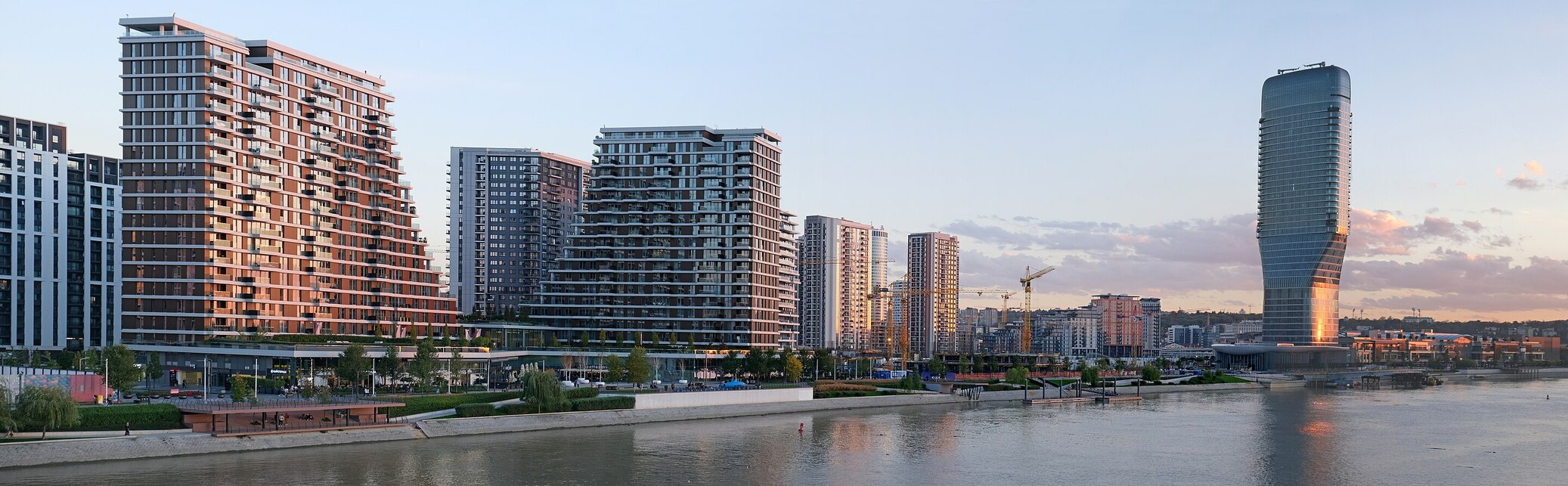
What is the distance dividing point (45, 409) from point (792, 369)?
98.3 metres

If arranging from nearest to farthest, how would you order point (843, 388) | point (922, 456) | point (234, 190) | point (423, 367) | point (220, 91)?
point (922, 456), point (423, 367), point (220, 91), point (234, 190), point (843, 388)

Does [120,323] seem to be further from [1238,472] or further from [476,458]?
[1238,472]

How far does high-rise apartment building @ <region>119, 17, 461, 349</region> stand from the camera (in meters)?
136

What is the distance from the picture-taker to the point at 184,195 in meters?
136

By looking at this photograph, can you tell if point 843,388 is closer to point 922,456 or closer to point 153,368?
point 922,456

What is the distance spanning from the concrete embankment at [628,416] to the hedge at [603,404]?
2.11 feet

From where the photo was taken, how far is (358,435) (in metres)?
92.0

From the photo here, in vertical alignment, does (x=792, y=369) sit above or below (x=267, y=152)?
below

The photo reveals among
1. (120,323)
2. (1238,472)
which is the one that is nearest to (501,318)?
(120,323)

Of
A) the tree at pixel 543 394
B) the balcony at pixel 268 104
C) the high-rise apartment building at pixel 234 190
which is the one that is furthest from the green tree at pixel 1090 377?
the balcony at pixel 268 104

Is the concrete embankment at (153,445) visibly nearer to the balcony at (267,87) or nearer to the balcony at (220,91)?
the balcony at (220,91)

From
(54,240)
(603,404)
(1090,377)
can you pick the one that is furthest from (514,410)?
(1090,377)

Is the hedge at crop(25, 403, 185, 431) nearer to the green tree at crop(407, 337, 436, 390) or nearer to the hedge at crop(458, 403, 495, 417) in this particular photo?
the hedge at crop(458, 403, 495, 417)

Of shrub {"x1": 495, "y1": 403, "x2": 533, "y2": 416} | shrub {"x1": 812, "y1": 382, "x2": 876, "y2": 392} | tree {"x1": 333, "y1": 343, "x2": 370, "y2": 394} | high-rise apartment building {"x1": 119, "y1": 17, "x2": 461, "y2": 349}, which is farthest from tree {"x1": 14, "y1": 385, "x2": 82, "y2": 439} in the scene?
shrub {"x1": 812, "y1": 382, "x2": 876, "y2": 392}
